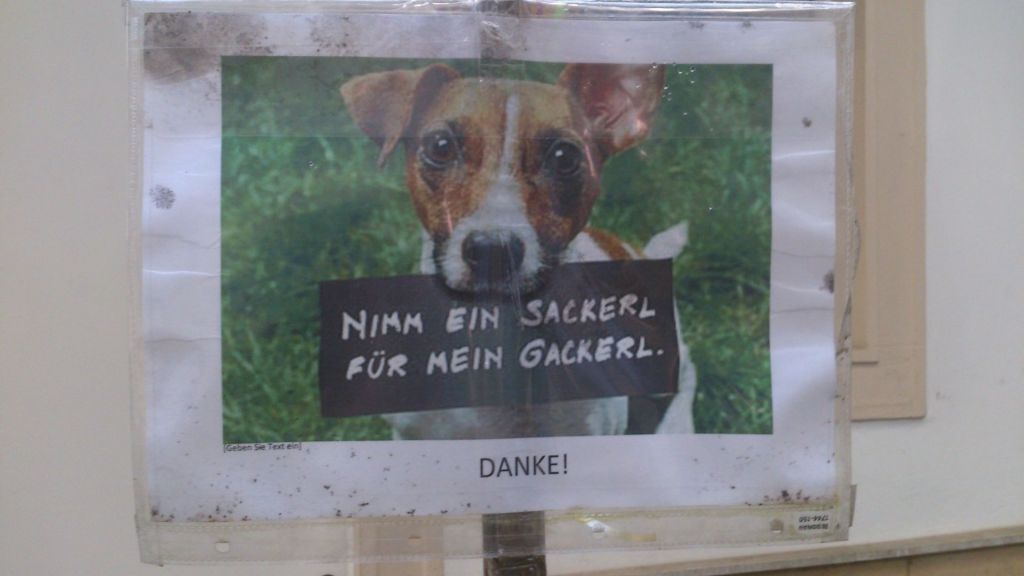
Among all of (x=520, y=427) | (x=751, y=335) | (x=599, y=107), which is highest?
(x=599, y=107)

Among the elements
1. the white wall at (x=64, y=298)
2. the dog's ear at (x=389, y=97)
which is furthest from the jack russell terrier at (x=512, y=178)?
the white wall at (x=64, y=298)

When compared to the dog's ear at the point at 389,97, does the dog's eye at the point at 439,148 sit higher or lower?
lower

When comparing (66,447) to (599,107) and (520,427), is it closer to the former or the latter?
(520,427)

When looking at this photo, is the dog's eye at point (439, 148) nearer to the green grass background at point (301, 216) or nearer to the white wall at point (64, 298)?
the green grass background at point (301, 216)

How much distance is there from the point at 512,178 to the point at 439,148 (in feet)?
0.40

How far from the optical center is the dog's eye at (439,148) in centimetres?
161

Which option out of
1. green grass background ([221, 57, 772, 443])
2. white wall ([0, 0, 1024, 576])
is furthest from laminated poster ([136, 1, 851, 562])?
white wall ([0, 0, 1024, 576])

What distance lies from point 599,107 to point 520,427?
0.51 m

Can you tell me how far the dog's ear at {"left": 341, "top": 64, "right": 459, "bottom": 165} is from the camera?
5.24 feet

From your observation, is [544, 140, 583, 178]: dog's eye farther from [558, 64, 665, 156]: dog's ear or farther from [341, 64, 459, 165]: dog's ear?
[341, 64, 459, 165]: dog's ear

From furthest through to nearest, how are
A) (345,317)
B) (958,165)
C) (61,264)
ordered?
(958,165) → (61,264) → (345,317)

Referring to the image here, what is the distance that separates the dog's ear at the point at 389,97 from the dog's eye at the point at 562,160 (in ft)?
0.64

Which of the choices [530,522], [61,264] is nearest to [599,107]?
[530,522]

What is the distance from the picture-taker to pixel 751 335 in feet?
5.49
